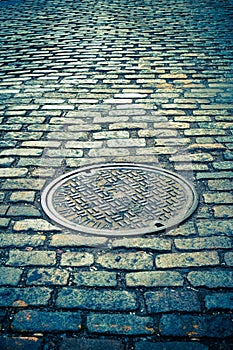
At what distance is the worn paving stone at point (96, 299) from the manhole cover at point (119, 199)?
478mm

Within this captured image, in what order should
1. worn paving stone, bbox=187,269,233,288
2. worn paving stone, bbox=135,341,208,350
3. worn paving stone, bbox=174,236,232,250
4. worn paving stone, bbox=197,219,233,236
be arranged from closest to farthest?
worn paving stone, bbox=135,341,208,350 < worn paving stone, bbox=187,269,233,288 < worn paving stone, bbox=174,236,232,250 < worn paving stone, bbox=197,219,233,236

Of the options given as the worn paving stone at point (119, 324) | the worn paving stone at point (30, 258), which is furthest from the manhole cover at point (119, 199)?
the worn paving stone at point (119, 324)

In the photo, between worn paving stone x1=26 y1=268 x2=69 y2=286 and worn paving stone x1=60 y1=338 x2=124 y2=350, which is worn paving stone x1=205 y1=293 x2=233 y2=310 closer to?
worn paving stone x1=60 y1=338 x2=124 y2=350

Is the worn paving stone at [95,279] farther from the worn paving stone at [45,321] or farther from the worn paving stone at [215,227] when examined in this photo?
the worn paving stone at [215,227]

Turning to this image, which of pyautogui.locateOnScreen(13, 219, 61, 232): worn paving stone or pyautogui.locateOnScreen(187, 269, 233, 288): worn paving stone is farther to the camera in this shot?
pyautogui.locateOnScreen(13, 219, 61, 232): worn paving stone

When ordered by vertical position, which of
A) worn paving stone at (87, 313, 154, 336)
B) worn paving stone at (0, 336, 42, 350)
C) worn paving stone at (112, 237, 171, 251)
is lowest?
worn paving stone at (112, 237, 171, 251)

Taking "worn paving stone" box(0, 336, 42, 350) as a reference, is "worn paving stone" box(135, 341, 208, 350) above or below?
below

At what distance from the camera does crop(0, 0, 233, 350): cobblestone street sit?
1.92 metres

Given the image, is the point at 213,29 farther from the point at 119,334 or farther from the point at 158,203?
the point at 119,334

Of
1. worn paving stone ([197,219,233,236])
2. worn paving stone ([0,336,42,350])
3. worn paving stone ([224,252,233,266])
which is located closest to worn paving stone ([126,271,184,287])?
worn paving stone ([224,252,233,266])

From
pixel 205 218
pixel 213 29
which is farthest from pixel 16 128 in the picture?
pixel 213 29

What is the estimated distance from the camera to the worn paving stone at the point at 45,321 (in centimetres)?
188

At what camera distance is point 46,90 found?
15.7ft

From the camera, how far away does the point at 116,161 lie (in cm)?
330
